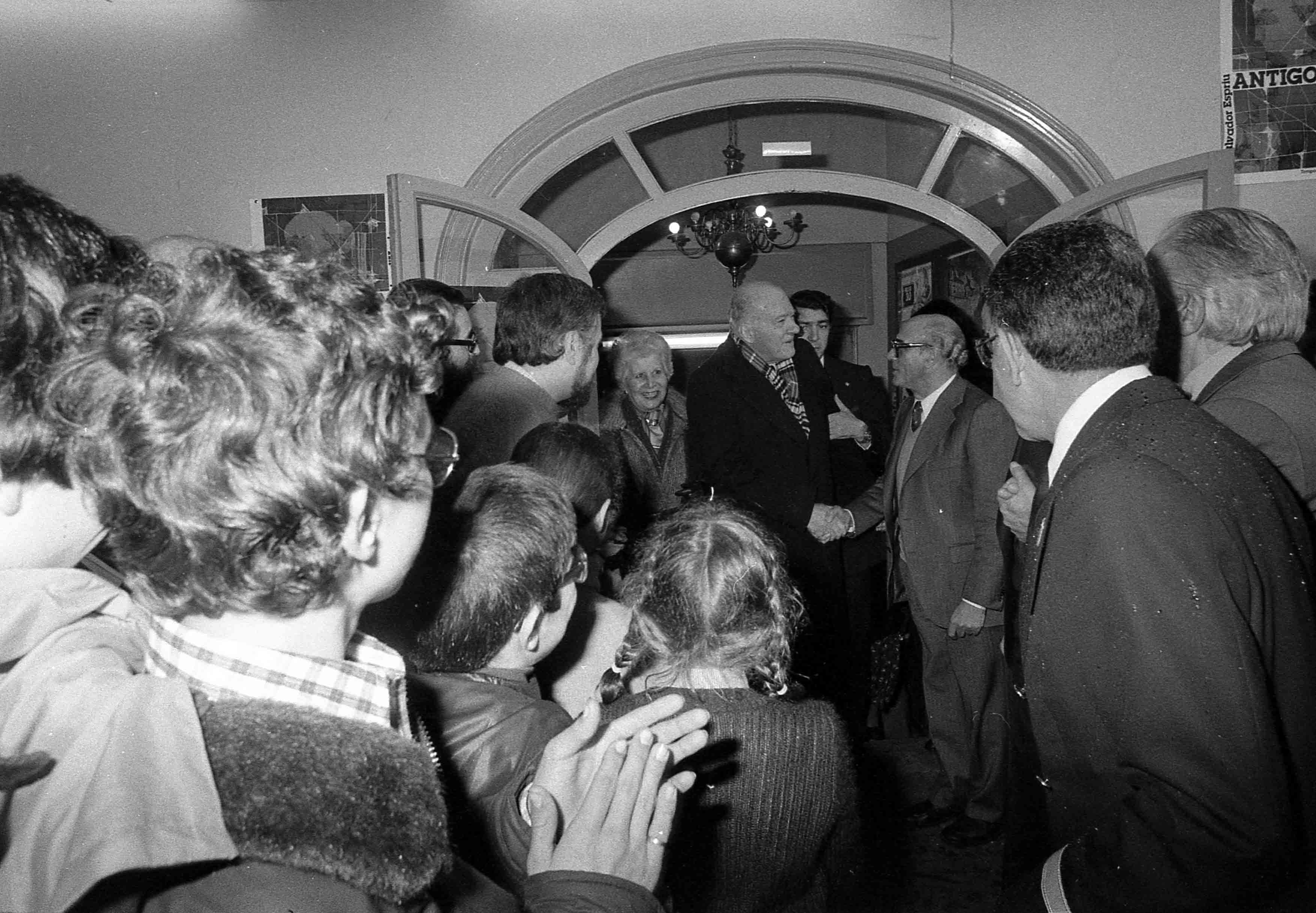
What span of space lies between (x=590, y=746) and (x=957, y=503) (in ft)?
8.70

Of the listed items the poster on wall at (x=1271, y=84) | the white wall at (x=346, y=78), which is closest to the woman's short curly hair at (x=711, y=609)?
the white wall at (x=346, y=78)

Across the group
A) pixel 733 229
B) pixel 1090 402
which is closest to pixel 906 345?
pixel 1090 402

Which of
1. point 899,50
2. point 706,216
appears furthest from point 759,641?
point 706,216

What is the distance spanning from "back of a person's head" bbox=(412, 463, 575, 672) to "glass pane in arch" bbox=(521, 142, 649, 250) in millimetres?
3724

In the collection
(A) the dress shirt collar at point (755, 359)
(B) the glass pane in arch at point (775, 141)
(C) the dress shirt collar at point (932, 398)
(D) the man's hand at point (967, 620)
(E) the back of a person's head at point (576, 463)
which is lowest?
(D) the man's hand at point (967, 620)

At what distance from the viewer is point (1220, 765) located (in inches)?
45.9

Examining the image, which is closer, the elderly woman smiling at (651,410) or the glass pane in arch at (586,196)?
Result: the elderly woman smiling at (651,410)

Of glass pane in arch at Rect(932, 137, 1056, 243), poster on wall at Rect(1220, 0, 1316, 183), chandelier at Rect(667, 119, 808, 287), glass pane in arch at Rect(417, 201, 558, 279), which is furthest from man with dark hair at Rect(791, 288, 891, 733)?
chandelier at Rect(667, 119, 808, 287)

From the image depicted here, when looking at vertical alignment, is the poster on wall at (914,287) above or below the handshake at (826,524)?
above

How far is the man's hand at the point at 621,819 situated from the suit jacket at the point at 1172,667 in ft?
2.12

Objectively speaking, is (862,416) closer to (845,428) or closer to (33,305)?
(845,428)

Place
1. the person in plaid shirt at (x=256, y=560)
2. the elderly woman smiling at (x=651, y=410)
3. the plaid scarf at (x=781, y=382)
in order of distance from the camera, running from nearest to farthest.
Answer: the person in plaid shirt at (x=256, y=560)
the plaid scarf at (x=781, y=382)
the elderly woman smiling at (x=651, y=410)

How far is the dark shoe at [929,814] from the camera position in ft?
11.4

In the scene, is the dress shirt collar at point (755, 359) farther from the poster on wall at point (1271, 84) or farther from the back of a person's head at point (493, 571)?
the back of a person's head at point (493, 571)
